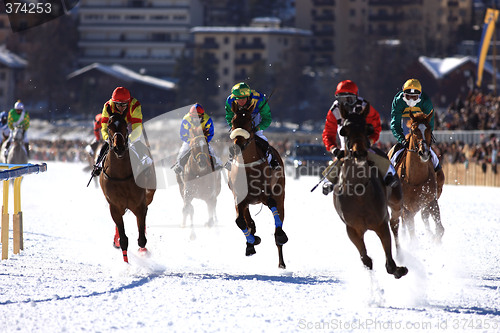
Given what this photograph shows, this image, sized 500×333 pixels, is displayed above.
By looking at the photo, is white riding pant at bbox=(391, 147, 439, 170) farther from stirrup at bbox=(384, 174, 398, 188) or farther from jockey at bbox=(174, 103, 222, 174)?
jockey at bbox=(174, 103, 222, 174)

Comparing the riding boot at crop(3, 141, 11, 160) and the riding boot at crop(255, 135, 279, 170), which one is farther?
the riding boot at crop(3, 141, 11, 160)

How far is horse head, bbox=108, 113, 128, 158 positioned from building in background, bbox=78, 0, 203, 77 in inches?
3382

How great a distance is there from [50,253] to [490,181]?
1711 centimetres

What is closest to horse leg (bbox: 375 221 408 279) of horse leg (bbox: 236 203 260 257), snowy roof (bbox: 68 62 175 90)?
horse leg (bbox: 236 203 260 257)

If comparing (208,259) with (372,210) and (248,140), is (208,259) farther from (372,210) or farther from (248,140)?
(372,210)

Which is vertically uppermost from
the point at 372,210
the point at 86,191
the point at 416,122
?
the point at 416,122

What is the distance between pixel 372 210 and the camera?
8039 millimetres

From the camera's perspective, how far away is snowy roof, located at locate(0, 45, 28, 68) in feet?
286

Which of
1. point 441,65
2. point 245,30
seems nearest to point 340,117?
point 441,65

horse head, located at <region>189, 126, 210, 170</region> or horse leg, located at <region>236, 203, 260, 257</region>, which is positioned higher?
horse head, located at <region>189, 126, 210, 170</region>

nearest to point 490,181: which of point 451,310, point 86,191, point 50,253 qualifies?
point 86,191

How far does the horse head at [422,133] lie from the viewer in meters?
10.7

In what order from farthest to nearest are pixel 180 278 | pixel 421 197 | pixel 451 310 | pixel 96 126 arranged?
pixel 96 126
pixel 421 197
pixel 180 278
pixel 451 310

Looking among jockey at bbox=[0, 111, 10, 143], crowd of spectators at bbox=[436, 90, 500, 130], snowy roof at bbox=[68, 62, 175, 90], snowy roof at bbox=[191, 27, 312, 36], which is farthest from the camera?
snowy roof at bbox=[191, 27, 312, 36]
